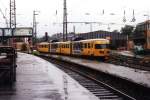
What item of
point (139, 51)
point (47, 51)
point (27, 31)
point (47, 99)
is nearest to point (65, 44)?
point (27, 31)

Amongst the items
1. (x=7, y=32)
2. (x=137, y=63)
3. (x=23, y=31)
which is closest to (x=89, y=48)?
(x=137, y=63)

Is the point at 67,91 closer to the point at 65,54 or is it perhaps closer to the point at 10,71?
the point at 10,71

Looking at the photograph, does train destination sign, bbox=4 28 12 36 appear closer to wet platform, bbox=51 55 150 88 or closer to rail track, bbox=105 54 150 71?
rail track, bbox=105 54 150 71

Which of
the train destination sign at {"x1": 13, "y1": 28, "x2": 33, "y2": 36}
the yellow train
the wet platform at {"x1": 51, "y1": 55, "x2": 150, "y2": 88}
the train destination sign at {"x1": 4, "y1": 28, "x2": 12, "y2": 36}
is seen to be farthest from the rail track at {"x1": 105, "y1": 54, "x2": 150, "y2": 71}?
the train destination sign at {"x1": 13, "y1": 28, "x2": 33, "y2": 36}

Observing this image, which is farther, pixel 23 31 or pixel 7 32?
pixel 23 31

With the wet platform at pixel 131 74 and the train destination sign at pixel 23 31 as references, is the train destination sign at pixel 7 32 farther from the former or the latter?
the wet platform at pixel 131 74

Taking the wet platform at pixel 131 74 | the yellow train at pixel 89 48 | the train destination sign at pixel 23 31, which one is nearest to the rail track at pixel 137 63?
the wet platform at pixel 131 74

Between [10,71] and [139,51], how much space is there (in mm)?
41765

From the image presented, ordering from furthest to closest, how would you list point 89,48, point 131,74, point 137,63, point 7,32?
point 7,32 → point 89,48 → point 137,63 → point 131,74

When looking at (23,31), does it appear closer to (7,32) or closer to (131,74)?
(7,32)

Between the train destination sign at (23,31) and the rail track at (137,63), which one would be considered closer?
the rail track at (137,63)

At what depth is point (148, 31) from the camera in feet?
190

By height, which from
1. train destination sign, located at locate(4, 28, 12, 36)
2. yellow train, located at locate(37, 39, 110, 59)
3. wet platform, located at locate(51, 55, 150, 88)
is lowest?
wet platform, located at locate(51, 55, 150, 88)

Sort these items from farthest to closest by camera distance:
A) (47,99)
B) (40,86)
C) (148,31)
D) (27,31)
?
(27,31) → (148,31) → (40,86) → (47,99)
